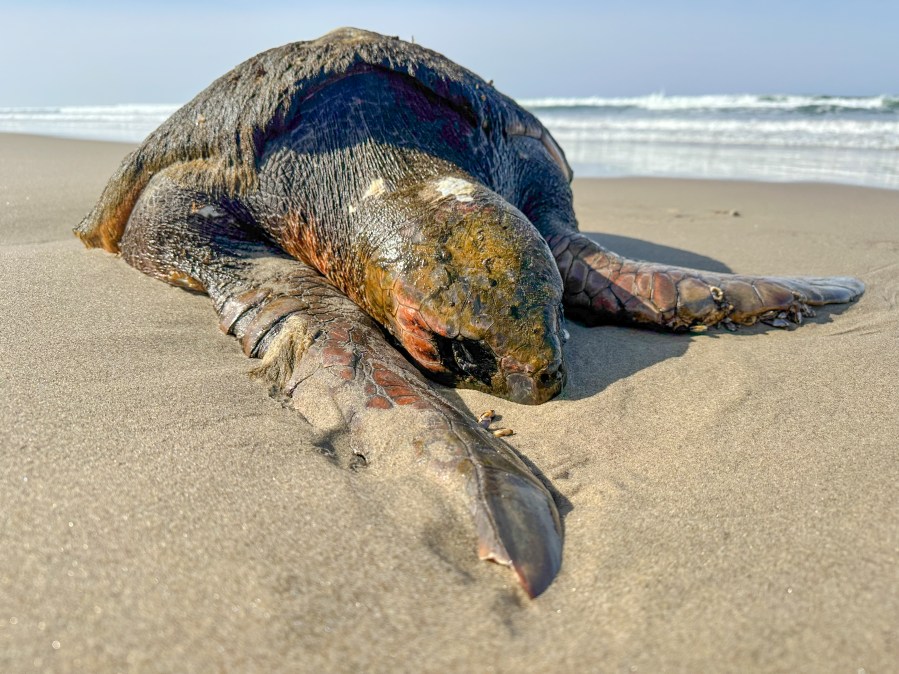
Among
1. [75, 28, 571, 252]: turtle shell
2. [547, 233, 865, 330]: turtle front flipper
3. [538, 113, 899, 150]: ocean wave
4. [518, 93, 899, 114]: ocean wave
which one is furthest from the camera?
[518, 93, 899, 114]: ocean wave

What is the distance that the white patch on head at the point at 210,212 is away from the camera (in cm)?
374

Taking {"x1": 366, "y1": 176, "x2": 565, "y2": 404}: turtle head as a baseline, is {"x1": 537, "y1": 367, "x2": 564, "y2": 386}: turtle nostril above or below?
below

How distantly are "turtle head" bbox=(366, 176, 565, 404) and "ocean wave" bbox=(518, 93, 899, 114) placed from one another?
69.5 feet

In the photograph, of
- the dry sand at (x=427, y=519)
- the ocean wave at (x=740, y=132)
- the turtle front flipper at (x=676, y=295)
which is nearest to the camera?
the dry sand at (x=427, y=519)

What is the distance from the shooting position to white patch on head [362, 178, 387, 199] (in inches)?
132

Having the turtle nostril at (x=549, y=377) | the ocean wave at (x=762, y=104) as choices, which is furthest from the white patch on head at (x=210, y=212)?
the ocean wave at (x=762, y=104)

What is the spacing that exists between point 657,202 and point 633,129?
12.1 meters

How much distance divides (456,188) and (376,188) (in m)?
0.51

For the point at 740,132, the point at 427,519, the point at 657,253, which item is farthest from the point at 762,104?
the point at 427,519

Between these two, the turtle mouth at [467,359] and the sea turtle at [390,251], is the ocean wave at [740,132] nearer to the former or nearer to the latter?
the sea turtle at [390,251]

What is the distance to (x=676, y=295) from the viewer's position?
3562 millimetres

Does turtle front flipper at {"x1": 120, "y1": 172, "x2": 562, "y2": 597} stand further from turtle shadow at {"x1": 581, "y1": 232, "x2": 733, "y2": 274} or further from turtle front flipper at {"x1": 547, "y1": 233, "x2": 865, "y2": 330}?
turtle shadow at {"x1": 581, "y1": 232, "x2": 733, "y2": 274}

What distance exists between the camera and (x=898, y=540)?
182 cm

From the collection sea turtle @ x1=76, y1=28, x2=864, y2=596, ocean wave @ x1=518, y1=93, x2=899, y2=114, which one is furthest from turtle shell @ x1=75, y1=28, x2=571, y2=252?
ocean wave @ x1=518, y1=93, x2=899, y2=114
